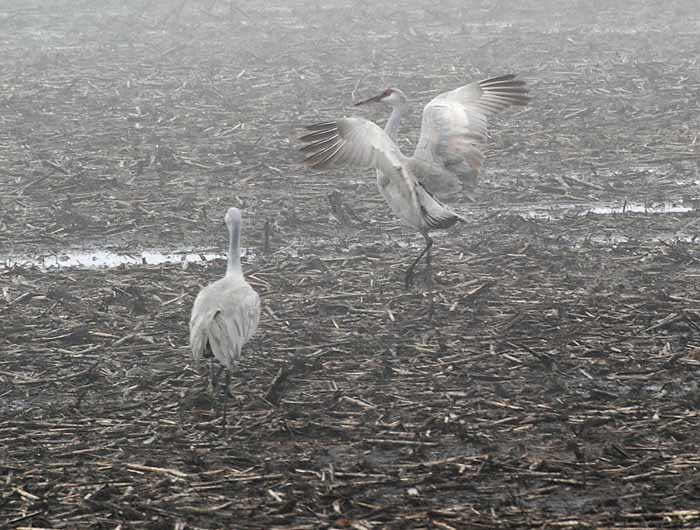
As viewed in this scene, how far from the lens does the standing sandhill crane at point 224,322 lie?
21.5 ft

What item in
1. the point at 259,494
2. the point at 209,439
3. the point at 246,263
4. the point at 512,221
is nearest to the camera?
the point at 259,494

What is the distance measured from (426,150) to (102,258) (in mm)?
2834

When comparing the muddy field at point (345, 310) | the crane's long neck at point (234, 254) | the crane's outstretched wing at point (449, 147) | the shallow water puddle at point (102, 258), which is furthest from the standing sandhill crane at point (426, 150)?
the shallow water puddle at point (102, 258)

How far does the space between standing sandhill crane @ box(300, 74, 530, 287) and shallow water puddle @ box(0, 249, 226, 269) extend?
4.69 ft

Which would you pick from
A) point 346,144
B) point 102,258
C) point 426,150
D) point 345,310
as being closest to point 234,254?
point 345,310

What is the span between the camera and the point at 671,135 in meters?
12.9

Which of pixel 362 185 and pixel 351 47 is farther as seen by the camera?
pixel 351 47

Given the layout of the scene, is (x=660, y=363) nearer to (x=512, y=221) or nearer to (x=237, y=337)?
(x=237, y=337)

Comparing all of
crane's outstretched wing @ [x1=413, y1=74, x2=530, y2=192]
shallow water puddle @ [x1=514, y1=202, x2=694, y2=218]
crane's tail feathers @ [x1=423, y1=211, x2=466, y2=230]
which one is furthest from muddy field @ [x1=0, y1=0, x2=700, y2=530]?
crane's outstretched wing @ [x1=413, y1=74, x2=530, y2=192]

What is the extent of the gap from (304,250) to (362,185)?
196 cm

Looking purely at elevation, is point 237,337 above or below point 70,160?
above

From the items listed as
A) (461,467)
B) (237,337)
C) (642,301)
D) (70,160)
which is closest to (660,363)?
(642,301)

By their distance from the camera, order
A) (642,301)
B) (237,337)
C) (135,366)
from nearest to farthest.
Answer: (237,337), (135,366), (642,301)

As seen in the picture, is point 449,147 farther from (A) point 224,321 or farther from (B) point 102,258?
(B) point 102,258
